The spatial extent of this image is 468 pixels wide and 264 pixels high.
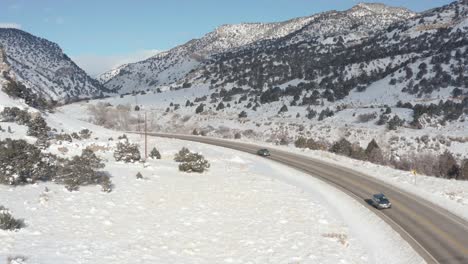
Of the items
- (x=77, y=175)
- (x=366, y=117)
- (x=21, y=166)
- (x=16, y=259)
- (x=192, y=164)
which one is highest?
(x=366, y=117)

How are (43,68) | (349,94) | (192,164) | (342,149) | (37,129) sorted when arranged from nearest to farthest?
1. (192,164)
2. (37,129)
3. (342,149)
4. (349,94)
5. (43,68)

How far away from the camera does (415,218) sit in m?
29.4

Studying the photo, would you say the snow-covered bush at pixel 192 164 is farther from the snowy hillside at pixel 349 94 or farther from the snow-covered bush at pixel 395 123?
the snow-covered bush at pixel 395 123

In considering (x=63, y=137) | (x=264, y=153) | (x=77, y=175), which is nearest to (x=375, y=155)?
(x=264, y=153)

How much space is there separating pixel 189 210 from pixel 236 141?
127ft

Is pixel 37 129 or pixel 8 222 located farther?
pixel 37 129

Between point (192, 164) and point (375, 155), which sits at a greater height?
point (375, 155)

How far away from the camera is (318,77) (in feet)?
351

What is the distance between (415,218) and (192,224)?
15.0 metres

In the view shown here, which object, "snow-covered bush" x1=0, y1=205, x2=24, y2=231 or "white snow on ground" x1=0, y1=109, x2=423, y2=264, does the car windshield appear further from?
→ "snow-covered bush" x1=0, y1=205, x2=24, y2=231

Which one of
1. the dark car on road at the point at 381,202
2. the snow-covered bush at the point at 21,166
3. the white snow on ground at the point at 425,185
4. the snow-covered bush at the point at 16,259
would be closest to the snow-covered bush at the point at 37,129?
the snow-covered bush at the point at 21,166

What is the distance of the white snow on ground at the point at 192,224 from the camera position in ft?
63.4

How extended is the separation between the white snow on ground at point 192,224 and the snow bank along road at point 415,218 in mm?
1008

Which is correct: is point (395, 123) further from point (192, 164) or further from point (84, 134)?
point (84, 134)
